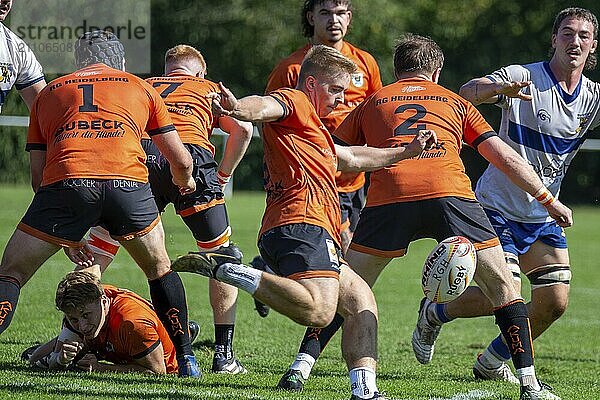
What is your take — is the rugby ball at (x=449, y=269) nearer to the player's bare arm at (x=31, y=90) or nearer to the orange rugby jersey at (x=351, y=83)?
the orange rugby jersey at (x=351, y=83)

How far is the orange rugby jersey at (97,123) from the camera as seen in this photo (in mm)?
5848

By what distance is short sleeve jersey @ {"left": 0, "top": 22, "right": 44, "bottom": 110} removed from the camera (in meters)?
7.33

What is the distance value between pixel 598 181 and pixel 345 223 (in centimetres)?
2162

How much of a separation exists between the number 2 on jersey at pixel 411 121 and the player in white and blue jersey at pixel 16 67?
2.64m

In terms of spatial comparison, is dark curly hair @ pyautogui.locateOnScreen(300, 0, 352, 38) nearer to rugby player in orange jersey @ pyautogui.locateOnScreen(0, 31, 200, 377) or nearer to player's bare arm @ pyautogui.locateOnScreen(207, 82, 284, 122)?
rugby player in orange jersey @ pyautogui.locateOnScreen(0, 31, 200, 377)

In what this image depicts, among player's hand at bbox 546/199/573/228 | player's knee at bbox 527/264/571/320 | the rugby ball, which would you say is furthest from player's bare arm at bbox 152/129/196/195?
player's knee at bbox 527/264/571/320

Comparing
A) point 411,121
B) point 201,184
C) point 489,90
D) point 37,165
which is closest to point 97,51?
point 37,165

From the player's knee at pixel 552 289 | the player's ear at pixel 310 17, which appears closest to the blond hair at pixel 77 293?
the player's knee at pixel 552 289

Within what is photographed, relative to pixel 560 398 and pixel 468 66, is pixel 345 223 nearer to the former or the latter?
pixel 560 398

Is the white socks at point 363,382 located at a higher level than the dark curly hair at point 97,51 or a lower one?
lower

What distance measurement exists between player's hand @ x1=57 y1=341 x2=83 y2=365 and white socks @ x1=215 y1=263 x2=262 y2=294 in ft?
4.77

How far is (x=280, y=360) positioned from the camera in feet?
25.3

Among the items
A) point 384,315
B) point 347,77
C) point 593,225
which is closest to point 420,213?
point 347,77

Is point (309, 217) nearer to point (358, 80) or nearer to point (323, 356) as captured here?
point (323, 356)
